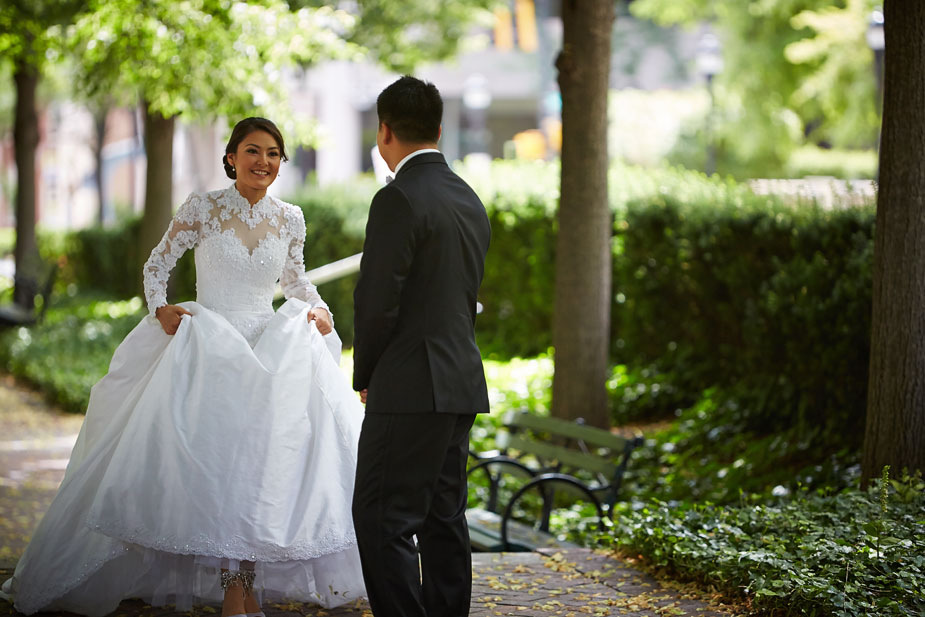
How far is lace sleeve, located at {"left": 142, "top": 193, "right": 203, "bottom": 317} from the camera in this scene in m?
5.19

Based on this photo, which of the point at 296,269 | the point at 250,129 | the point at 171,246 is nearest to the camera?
the point at 250,129

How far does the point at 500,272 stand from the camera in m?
14.3

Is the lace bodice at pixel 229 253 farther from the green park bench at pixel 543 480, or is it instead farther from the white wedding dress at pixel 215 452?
the green park bench at pixel 543 480

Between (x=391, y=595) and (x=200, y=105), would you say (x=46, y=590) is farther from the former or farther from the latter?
(x=200, y=105)

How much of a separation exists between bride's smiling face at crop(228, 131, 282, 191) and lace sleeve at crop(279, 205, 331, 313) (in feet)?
0.84

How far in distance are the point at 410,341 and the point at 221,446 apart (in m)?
1.31

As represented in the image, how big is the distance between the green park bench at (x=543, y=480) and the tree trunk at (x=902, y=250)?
1.50m

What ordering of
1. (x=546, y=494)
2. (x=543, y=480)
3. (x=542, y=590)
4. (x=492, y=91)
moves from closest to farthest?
1. (x=542, y=590)
2. (x=543, y=480)
3. (x=546, y=494)
4. (x=492, y=91)

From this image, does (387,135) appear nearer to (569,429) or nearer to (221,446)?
(221,446)

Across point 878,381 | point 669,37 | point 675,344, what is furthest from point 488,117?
point 878,381

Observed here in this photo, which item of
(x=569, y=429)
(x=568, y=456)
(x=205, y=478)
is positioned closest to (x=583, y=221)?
(x=569, y=429)

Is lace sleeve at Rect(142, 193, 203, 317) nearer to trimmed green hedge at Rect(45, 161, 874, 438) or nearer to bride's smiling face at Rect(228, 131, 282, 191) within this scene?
bride's smiling face at Rect(228, 131, 282, 191)

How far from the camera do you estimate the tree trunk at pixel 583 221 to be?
8.97 m

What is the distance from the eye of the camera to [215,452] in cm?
480
